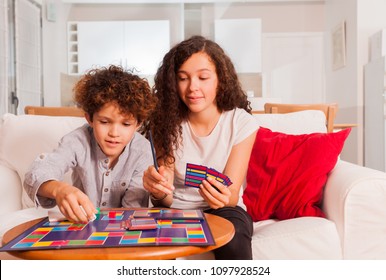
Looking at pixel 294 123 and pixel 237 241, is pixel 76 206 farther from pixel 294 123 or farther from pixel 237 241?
pixel 294 123

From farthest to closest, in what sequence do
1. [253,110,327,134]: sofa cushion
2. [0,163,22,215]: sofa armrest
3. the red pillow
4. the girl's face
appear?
[253,110,327,134]: sofa cushion < [0,163,22,215]: sofa armrest < the red pillow < the girl's face

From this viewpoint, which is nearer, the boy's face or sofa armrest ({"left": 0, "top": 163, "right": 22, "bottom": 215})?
the boy's face

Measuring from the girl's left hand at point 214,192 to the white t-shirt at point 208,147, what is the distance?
11.7 inches

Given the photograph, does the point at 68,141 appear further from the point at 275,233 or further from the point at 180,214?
the point at 275,233

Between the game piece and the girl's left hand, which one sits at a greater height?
the girl's left hand

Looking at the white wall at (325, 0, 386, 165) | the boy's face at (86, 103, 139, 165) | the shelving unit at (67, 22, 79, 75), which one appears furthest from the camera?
the shelving unit at (67, 22, 79, 75)

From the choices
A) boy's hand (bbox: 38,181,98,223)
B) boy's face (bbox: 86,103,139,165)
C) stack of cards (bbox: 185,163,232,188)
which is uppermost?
boy's face (bbox: 86,103,139,165)

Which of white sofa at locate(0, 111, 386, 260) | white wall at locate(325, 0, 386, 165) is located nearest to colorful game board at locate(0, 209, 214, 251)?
white sofa at locate(0, 111, 386, 260)

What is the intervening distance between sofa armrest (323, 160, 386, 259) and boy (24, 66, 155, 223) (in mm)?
671

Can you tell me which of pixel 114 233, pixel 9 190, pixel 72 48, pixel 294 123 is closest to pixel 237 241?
pixel 114 233

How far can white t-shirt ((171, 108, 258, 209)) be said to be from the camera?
145 cm

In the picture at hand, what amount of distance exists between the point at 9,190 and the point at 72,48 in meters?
4.35

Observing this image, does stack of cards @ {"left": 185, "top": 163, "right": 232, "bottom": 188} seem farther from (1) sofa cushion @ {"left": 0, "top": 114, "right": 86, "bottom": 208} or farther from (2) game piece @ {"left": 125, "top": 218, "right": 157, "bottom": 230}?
(1) sofa cushion @ {"left": 0, "top": 114, "right": 86, "bottom": 208}

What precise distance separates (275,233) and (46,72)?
4.83m
